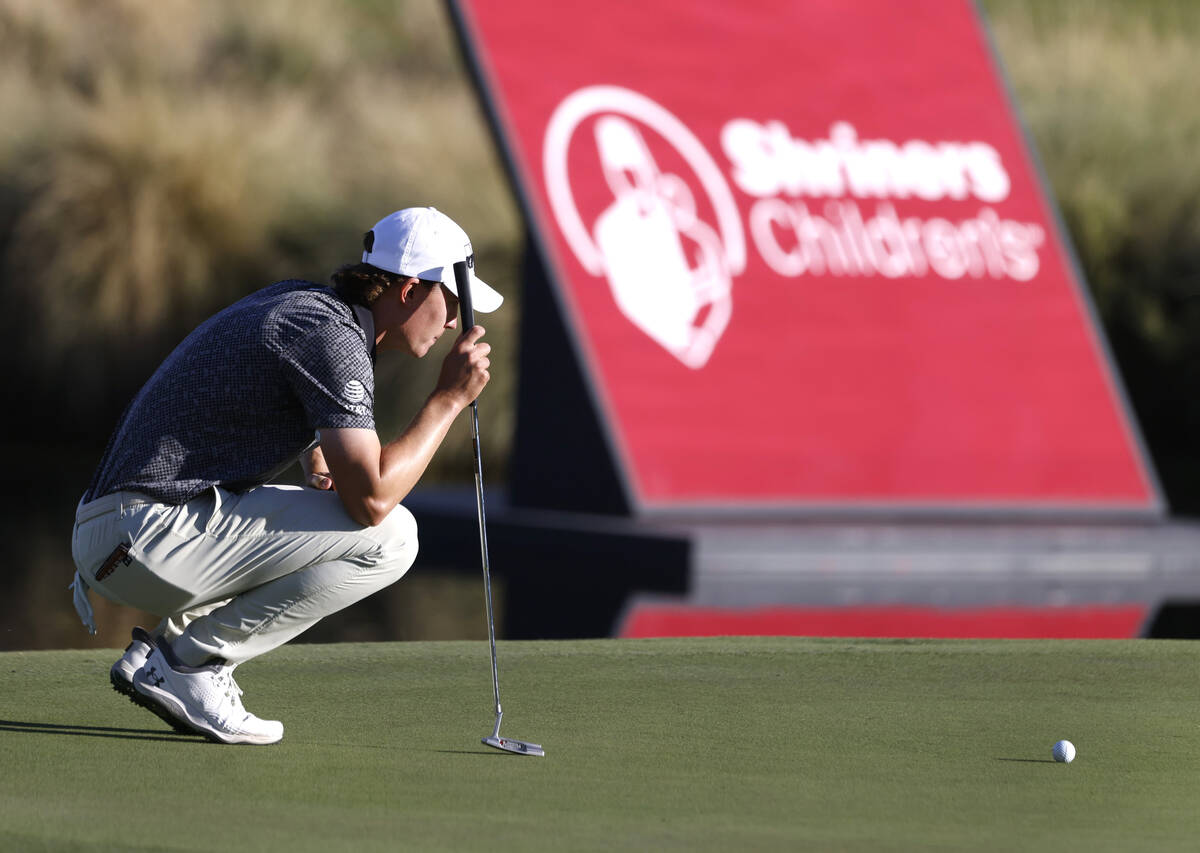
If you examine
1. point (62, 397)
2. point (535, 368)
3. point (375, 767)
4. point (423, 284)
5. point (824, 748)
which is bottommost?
point (62, 397)

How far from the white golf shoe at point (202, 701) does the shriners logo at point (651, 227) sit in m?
5.62

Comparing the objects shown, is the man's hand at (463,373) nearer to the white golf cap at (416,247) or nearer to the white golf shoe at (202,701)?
the white golf cap at (416,247)

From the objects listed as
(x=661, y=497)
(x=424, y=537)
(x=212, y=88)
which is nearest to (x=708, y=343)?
(x=661, y=497)

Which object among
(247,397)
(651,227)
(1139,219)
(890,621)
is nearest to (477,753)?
(247,397)

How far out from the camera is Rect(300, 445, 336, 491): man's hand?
3906 millimetres

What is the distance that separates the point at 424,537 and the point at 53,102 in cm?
667

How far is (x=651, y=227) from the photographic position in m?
9.27

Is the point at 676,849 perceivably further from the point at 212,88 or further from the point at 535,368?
the point at 212,88

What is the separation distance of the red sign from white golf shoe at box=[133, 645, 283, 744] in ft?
17.6

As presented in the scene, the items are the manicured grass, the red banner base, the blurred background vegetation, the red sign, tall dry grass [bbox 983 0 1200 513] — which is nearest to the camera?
the manicured grass

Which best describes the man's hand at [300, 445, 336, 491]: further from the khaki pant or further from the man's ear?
the man's ear

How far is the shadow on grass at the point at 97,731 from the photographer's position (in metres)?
3.65

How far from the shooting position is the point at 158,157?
14148 millimetres

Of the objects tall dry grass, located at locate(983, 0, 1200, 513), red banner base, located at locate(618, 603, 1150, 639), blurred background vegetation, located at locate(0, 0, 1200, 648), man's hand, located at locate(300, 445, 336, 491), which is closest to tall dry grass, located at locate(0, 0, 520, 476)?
blurred background vegetation, located at locate(0, 0, 1200, 648)
